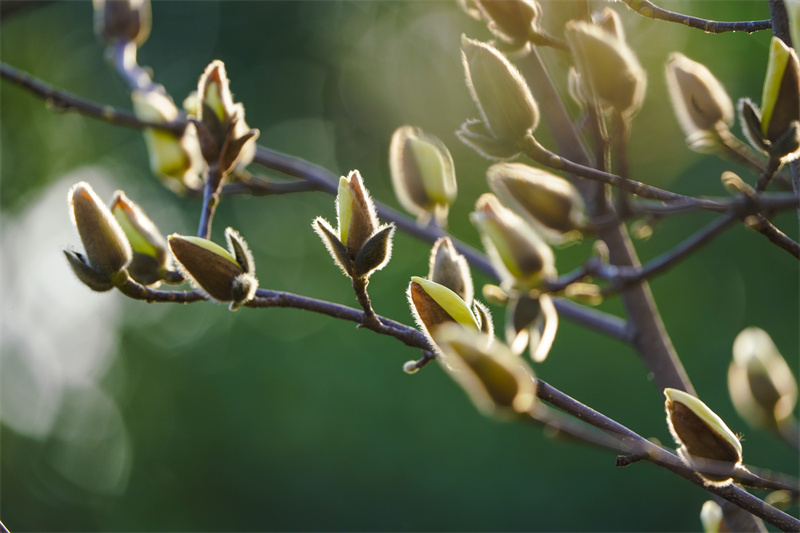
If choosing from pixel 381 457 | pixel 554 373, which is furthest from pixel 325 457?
Answer: pixel 554 373

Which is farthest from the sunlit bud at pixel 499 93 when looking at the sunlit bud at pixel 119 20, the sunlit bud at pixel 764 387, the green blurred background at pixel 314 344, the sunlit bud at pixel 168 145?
the green blurred background at pixel 314 344

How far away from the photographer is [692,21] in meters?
0.50

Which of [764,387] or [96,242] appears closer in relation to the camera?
[96,242]

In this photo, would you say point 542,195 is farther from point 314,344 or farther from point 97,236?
point 314,344

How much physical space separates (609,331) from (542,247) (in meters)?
0.20

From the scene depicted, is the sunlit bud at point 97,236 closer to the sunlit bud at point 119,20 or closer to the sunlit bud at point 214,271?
the sunlit bud at point 214,271

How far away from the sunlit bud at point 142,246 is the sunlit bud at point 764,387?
57 cm

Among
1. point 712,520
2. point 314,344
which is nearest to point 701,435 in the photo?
point 712,520

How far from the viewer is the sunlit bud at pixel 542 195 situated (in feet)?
2.35

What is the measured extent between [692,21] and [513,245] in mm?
272

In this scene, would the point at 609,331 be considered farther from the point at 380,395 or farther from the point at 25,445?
the point at 25,445

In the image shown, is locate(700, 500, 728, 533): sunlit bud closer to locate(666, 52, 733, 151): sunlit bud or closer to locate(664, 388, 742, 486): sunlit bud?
locate(664, 388, 742, 486): sunlit bud

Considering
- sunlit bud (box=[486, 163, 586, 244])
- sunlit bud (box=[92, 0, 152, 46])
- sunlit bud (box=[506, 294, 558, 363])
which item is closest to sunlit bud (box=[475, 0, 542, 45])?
sunlit bud (box=[486, 163, 586, 244])

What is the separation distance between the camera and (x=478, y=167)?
518 centimetres
